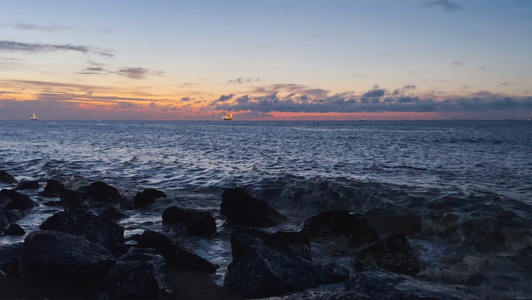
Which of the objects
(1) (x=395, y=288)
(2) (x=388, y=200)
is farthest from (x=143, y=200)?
(1) (x=395, y=288)

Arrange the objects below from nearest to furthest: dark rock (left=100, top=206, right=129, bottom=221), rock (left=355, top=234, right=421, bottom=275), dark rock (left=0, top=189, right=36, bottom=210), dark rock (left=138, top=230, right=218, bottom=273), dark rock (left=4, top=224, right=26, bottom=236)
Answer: dark rock (left=138, top=230, right=218, bottom=273) → rock (left=355, top=234, right=421, bottom=275) → dark rock (left=4, top=224, right=26, bottom=236) → dark rock (left=100, top=206, right=129, bottom=221) → dark rock (left=0, top=189, right=36, bottom=210)

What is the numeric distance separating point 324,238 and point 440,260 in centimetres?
250

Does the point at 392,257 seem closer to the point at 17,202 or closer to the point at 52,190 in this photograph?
the point at 17,202

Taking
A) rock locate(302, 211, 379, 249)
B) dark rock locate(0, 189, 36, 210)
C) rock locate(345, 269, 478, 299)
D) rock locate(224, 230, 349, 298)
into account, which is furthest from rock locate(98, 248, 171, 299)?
dark rock locate(0, 189, 36, 210)

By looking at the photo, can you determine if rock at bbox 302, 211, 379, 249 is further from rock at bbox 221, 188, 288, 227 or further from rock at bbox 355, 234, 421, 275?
rock at bbox 221, 188, 288, 227

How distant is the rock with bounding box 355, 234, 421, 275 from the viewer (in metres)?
7.02

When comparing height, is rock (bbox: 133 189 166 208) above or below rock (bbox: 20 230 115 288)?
below

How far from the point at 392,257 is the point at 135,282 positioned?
4.57m

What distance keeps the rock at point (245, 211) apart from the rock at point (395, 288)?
4.76 m

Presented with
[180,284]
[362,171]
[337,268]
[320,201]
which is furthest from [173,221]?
[362,171]

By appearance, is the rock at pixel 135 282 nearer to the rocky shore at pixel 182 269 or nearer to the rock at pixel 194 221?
the rocky shore at pixel 182 269

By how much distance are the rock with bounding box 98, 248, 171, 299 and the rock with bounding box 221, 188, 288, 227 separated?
476 centimetres

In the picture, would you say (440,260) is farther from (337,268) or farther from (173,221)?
(173,221)

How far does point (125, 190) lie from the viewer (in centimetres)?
1593
